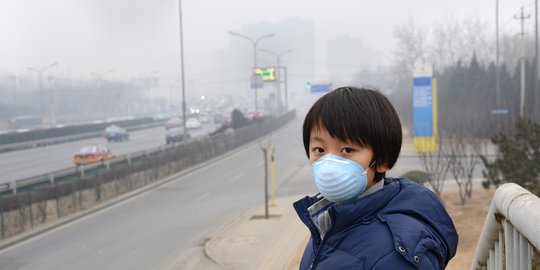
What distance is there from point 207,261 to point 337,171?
1031cm

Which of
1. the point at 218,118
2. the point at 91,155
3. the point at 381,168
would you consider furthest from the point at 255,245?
the point at 218,118

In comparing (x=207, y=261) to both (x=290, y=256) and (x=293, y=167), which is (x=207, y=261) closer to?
(x=290, y=256)

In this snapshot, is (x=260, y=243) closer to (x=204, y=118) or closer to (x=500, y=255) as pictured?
(x=500, y=255)

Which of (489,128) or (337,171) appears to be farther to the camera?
(489,128)

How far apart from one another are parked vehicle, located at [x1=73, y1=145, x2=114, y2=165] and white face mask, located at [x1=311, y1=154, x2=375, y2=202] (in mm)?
26888

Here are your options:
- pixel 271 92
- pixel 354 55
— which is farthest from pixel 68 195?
pixel 354 55

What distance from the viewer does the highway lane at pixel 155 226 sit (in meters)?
12.6

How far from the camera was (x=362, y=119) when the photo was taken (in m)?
1.87

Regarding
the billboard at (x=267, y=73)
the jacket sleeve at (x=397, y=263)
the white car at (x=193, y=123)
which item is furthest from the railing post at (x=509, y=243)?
the billboard at (x=267, y=73)

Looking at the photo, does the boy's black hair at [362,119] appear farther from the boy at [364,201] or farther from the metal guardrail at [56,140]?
the metal guardrail at [56,140]

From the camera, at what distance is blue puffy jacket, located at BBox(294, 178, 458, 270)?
65.3 inches

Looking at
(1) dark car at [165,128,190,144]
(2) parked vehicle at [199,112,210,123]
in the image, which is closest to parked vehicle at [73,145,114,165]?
(1) dark car at [165,128,190,144]

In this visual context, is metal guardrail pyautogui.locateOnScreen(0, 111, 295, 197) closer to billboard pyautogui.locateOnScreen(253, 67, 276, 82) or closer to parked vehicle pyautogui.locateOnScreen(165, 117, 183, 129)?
parked vehicle pyautogui.locateOnScreen(165, 117, 183, 129)

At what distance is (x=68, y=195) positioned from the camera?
63.2 ft
